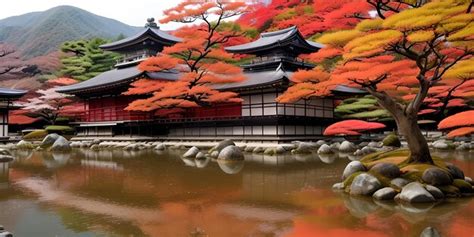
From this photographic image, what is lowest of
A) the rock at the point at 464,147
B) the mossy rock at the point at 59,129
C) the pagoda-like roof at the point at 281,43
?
the rock at the point at 464,147


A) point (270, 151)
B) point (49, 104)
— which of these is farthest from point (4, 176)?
point (49, 104)

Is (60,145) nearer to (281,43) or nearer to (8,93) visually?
(8,93)

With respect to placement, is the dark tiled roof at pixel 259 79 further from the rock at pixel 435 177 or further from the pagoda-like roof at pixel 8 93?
the pagoda-like roof at pixel 8 93

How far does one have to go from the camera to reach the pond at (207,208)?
7.05m

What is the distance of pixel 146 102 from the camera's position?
29141mm

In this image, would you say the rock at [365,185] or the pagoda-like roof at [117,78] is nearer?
the rock at [365,185]

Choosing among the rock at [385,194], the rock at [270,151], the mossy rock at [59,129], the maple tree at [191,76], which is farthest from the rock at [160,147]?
the rock at [385,194]

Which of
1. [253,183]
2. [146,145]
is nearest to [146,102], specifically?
[146,145]

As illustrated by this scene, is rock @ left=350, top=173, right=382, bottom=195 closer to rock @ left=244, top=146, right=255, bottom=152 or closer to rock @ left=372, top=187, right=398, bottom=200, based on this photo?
rock @ left=372, top=187, right=398, bottom=200

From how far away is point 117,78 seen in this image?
3316cm

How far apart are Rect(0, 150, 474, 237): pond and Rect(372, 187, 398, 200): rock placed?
0.27 m

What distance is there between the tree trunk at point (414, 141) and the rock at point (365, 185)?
1.80 m

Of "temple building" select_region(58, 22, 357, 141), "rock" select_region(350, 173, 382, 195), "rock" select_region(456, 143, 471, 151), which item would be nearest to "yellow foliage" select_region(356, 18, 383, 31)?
"rock" select_region(350, 173, 382, 195)

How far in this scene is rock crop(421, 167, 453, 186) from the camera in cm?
962
